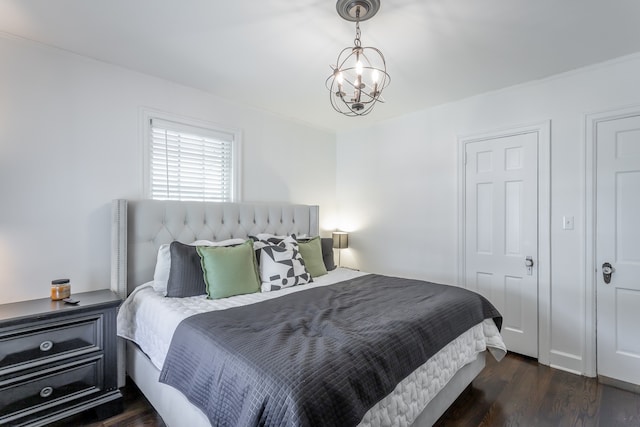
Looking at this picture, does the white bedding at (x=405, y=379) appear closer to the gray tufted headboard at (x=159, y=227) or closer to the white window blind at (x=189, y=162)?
the gray tufted headboard at (x=159, y=227)

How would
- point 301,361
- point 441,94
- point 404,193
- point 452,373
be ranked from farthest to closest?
point 404,193, point 441,94, point 452,373, point 301,361

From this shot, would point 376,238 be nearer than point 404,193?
No

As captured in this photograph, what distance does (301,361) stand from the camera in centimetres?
122

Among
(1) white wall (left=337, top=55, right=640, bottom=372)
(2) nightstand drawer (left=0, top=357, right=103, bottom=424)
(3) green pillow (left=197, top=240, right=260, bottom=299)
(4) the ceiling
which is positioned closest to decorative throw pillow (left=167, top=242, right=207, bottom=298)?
(3) green pillow (left=197, top=240, right=260, bottom=299)

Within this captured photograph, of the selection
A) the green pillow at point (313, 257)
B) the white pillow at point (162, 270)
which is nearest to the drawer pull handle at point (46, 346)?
the white pillow at point (162, 270)

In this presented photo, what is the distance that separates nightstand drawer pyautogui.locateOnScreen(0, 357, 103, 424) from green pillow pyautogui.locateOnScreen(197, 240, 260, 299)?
83 cm

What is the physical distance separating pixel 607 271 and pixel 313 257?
244cm

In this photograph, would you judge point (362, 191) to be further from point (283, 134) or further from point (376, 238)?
point (283, 134)

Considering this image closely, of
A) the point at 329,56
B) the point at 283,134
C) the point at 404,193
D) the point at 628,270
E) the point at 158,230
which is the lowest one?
the point at 628,270

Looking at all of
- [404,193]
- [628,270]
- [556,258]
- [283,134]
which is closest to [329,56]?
[283,134]

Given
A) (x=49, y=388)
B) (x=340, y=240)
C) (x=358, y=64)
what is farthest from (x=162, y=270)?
(x=340, y=240)

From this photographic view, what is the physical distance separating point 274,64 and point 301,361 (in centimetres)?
221

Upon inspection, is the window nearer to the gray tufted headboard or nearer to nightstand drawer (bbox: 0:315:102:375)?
the gray tufted headboard

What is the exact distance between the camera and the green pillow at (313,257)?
289cm
